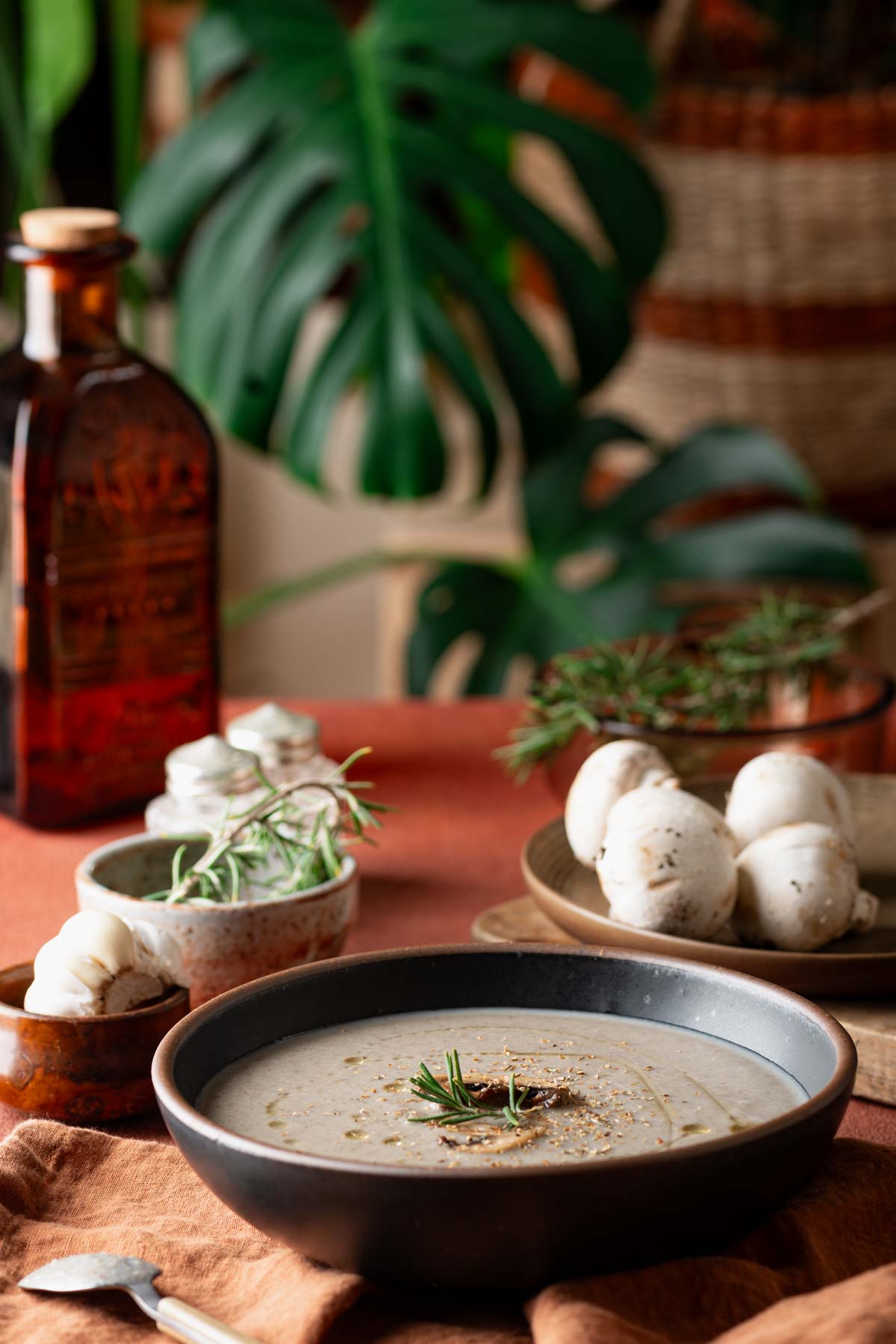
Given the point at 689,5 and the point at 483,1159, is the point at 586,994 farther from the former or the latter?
the point at 689,5

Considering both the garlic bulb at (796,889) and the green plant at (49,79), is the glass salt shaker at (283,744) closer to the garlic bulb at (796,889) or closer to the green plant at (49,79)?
the garlic bulb at (796,889)

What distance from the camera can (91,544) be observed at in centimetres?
102

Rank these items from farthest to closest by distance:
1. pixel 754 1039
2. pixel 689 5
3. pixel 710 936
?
1. pixel 689 5
2. pixel 710 936
3. pixel 754 1039

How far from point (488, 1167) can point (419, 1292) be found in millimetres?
66

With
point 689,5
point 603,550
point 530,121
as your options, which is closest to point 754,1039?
point 603,550

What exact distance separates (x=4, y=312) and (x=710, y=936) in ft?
7.93

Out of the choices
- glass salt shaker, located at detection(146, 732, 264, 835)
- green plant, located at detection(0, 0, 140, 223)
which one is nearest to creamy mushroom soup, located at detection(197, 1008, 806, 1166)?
glass salt shaker, located at detection(146, 732, 264, 835)

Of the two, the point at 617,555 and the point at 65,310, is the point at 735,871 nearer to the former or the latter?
the point at 65,310

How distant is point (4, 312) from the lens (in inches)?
114

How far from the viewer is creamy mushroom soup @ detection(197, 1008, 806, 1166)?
553mm

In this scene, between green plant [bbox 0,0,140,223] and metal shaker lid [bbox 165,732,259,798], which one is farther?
green plant [bbox 0,0,140,223]

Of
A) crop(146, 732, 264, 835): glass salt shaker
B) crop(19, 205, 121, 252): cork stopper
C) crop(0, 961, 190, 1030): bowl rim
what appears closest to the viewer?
crop(0, 961, 190, 1030): bowl rim

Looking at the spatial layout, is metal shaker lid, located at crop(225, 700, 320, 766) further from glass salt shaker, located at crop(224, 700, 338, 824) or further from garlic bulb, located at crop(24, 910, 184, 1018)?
garlic bulb, located at crop(24, 910, 184, 1018)

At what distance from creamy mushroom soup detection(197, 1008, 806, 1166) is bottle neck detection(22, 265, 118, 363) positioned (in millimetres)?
534
